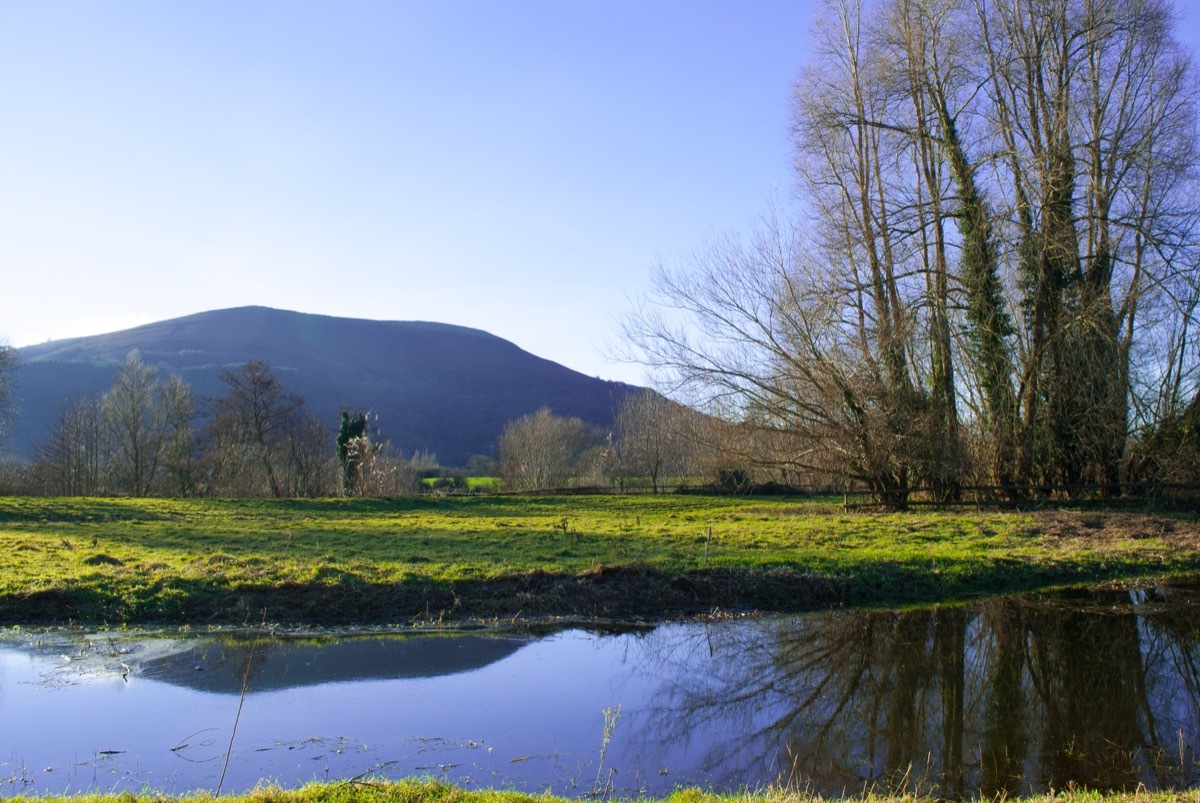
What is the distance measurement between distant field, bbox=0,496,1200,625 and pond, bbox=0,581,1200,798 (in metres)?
1.33

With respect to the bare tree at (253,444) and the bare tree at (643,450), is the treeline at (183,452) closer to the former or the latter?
the bare tree at (253,444)

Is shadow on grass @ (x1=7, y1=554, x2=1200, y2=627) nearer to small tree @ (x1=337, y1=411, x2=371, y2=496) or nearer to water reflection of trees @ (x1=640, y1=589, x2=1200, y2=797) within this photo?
water reflection of trees @ (x1=640, y1=589, x2=1200, y2=797)

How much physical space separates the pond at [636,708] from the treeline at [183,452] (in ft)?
110

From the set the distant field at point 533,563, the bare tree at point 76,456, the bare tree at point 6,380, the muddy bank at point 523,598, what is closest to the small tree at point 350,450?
the bare tree at point 76,456

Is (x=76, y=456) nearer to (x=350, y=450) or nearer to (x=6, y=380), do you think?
(x=6, y=380)

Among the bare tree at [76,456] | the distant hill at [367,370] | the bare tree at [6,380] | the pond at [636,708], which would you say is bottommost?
the pond at [636,708]

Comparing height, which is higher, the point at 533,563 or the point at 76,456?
the point at 76,456

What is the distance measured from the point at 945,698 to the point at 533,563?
8291mm

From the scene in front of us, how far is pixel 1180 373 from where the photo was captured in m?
25.5

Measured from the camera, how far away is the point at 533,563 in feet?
50.1

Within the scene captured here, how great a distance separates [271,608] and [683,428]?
1558 centimetres

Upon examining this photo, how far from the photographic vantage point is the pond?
257 inches

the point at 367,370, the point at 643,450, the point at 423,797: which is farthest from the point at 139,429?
the point at 367,370

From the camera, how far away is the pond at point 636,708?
6.53 metres
